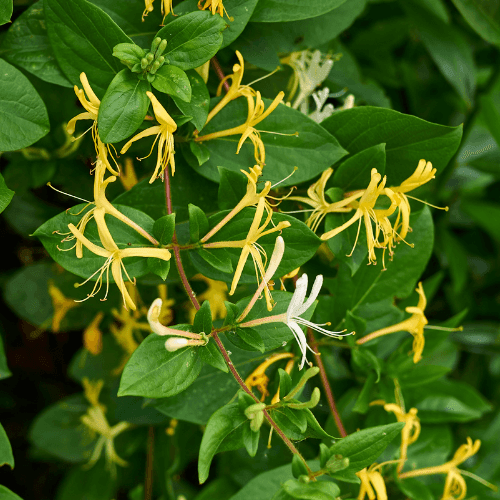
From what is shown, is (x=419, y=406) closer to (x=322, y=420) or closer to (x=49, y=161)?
(x=322, y=420)

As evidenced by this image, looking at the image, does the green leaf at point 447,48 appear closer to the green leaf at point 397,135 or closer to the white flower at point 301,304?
the green leaf at point 397,135

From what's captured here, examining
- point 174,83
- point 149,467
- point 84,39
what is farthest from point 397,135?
point 149,467

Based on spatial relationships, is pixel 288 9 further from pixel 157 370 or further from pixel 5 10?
pixel 157 370

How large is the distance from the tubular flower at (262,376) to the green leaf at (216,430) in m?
0.14

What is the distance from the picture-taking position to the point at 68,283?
0.87m

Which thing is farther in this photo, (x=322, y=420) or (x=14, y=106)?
(x=322, y=420)

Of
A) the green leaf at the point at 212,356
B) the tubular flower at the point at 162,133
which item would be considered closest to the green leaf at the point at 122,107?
the tubular flower at the point at 162,133

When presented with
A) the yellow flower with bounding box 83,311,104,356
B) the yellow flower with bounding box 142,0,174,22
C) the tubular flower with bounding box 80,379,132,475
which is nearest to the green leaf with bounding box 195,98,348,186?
the yellow flower with bounding box 142,0,174,22

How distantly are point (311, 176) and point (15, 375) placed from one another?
0.90m

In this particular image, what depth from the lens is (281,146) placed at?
620mm

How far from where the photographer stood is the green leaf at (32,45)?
60 cm

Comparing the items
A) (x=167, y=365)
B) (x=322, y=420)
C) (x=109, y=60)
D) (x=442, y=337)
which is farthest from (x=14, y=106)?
(x=442, y=337)

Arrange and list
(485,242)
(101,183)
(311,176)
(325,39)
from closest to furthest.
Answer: (101,183) → (311,176) → (325,39) → (485,242)

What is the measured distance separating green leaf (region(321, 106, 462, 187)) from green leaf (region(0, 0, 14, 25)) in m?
0.38
